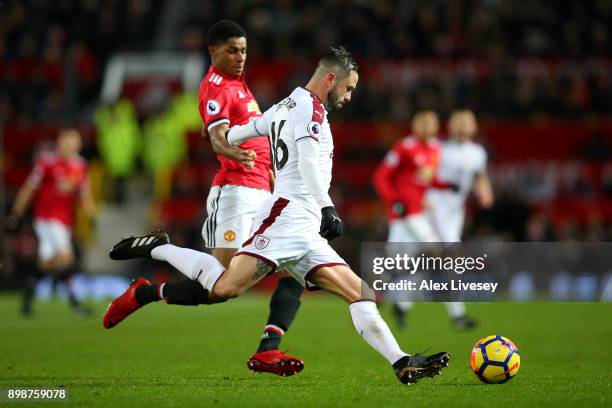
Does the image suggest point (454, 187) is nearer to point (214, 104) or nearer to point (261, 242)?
point (214, 104)

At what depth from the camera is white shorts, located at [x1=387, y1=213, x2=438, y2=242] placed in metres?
12.7

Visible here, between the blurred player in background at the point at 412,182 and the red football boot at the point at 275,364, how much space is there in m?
5.39

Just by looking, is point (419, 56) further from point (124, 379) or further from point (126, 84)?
point (124, 379)

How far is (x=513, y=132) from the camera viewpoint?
21062 mm

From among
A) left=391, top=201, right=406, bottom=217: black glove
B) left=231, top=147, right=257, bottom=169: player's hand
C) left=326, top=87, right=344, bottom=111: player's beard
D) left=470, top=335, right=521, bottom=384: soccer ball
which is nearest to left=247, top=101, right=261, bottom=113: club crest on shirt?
left=231, top=147, right=257, bottom=169: player's hand

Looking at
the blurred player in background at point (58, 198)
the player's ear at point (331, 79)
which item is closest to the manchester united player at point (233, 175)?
the player's ear at point (331, 79)

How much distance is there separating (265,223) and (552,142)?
49.3ft

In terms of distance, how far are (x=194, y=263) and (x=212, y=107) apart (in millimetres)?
1200

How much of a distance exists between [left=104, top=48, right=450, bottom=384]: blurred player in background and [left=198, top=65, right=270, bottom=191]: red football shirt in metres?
0.86

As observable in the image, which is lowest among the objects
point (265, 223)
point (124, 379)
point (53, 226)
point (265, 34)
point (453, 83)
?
point (124, 379)

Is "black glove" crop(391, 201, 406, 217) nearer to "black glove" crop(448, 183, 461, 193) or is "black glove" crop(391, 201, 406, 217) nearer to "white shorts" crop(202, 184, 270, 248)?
"black glove" crop(448, 183, 461, 193)

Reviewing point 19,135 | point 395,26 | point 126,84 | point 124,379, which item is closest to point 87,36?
point 126,84

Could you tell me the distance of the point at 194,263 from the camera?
24.1 feet

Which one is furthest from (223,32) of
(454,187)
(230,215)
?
(454,187)
